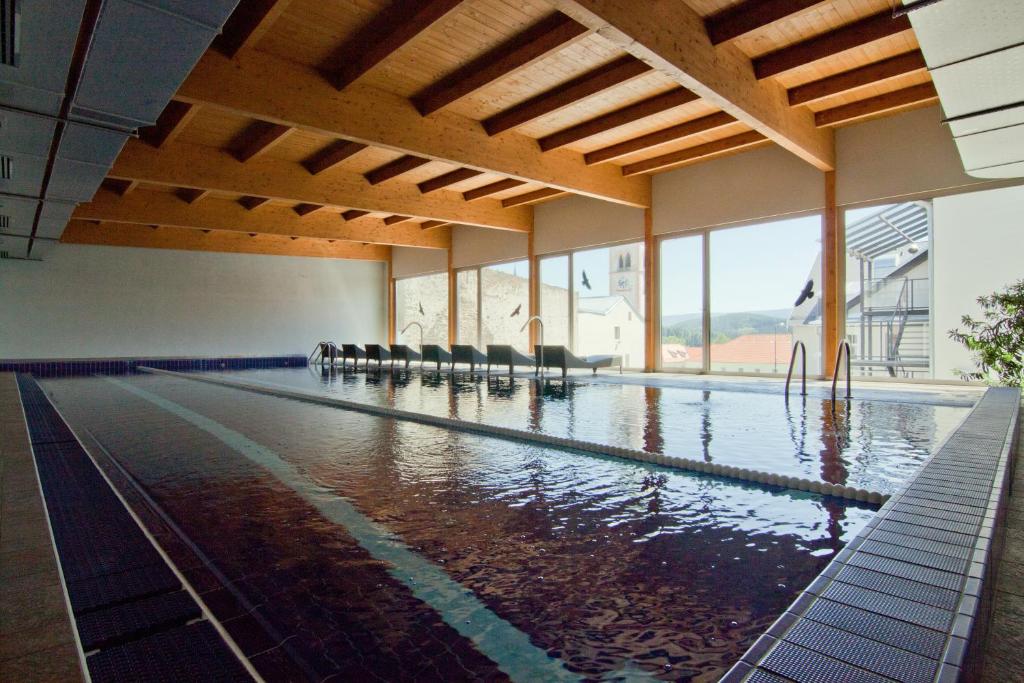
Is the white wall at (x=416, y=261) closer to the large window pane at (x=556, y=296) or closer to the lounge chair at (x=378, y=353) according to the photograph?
the lounge chair at (x=378, y=353)

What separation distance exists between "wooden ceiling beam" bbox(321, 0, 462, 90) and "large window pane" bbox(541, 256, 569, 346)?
6.78 metres

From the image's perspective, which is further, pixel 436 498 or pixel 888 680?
pixel 436 498

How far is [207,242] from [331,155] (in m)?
7.35

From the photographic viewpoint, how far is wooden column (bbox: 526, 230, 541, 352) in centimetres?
1242

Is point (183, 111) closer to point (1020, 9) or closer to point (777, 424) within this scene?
point (777, 424)

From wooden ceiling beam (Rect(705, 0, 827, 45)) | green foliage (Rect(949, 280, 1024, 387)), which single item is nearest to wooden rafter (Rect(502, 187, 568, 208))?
wooden ceiling beam (Rect(705, 0, 827, 45))

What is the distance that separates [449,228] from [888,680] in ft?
47.1

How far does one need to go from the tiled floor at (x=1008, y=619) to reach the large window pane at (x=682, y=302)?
7962 millimetres

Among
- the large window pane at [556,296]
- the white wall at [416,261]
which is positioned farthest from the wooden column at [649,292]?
the white wall at [416,261]

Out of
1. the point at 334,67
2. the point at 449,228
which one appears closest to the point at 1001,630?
the point at 334,67

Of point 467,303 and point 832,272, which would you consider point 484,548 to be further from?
point 467,303

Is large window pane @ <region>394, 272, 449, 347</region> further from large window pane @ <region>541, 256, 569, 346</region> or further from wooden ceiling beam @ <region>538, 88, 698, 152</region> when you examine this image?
wooden ceiling beam @ <region>538, 88, 698, 152</region>

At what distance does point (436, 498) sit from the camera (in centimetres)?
240

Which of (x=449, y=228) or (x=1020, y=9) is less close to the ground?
(x=449, y=228)
